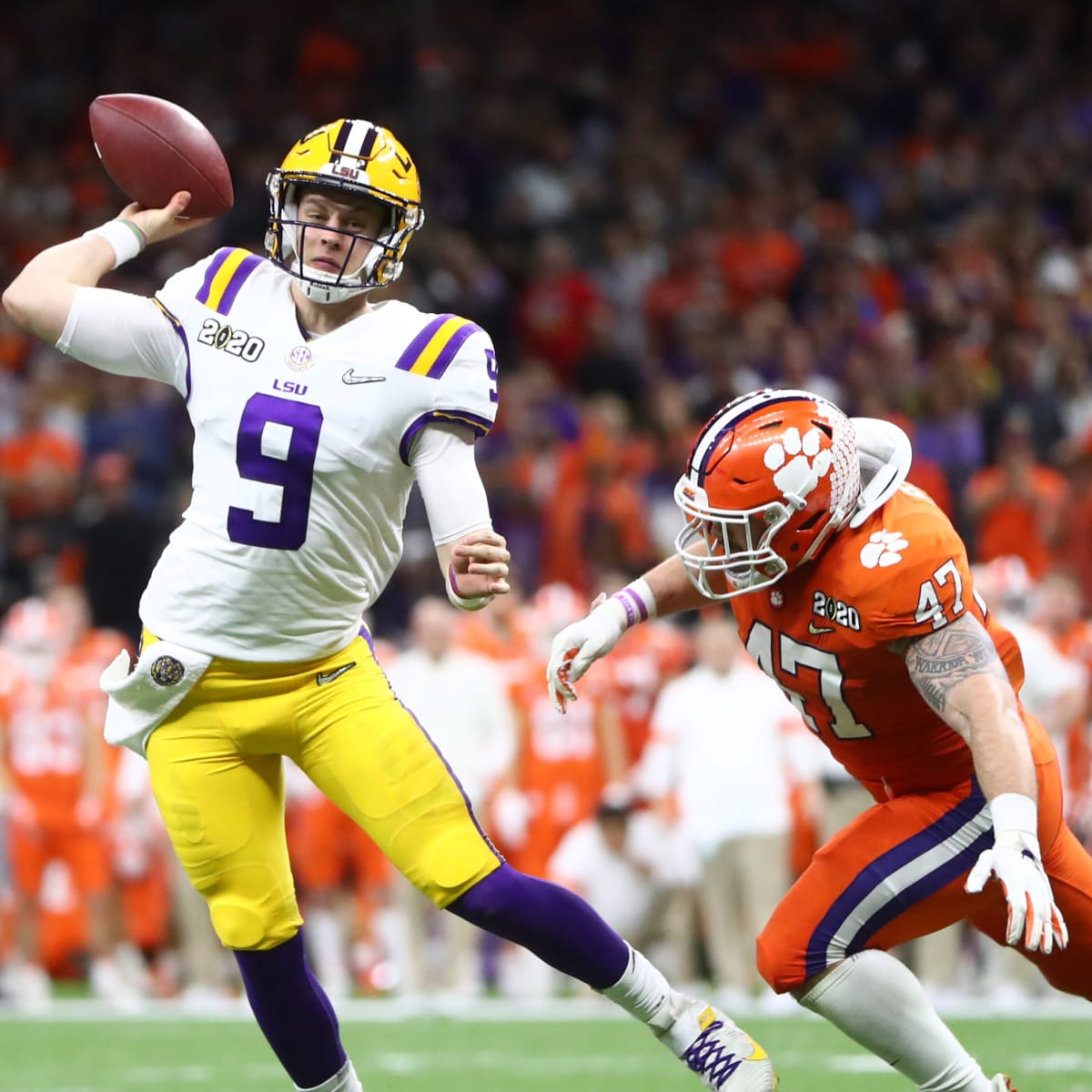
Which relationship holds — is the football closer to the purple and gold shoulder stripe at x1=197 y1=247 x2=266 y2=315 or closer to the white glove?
the purple and gold shoulder stripe at x1=197 y1=247 x2=266 y2=315

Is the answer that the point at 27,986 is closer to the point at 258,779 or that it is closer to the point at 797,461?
the point at 258,779

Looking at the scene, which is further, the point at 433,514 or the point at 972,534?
the point at 972,534

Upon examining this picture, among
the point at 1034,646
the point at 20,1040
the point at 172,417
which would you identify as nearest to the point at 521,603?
the point at 172,417

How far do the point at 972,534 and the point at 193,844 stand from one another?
632cm

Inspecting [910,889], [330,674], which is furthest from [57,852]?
[910,889]

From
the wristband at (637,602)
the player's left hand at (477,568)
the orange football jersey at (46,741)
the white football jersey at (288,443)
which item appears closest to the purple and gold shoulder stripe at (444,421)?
the white football jersey at (288,443)

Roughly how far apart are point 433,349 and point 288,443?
35cm

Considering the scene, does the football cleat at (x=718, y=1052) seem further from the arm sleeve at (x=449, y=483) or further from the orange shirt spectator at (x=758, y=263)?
the orange shirt spectator at (x=758, y=263)

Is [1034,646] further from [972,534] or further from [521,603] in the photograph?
[521,603]

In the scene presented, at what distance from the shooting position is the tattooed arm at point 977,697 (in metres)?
3.57

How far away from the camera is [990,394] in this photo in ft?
35.1

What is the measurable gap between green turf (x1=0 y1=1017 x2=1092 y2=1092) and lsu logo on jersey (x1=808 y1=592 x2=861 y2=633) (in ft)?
6.84

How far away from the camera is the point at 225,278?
4.11 m

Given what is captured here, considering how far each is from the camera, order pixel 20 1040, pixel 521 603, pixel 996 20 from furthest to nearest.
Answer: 1. pixel 996 20
2. pixel 521 603
3. pixel 20 1040
